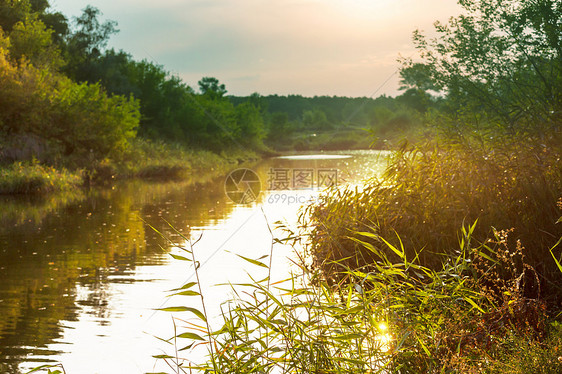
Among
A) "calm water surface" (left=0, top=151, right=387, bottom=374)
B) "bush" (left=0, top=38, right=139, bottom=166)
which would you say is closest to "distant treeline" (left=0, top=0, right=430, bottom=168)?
"bush" (left=0, top=38, right=139, bottom=166)

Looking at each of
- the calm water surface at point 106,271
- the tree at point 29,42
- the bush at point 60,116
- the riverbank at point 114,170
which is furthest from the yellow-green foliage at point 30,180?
the tree at point 29,42

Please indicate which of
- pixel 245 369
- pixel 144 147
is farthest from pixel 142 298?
pixel 144 147

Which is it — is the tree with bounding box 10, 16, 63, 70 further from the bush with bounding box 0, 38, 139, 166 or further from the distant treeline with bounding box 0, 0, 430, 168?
the bush with bounding box 0, 38, 139, 166

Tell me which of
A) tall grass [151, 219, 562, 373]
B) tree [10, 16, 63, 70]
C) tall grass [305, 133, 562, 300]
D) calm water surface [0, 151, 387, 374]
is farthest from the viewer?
tree [10, 16, 63, 70]

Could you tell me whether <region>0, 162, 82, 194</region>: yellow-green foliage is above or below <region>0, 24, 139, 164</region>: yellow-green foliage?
below

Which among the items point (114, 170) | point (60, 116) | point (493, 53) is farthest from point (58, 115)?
point (493, 53)

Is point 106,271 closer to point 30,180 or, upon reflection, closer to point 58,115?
point 30,180

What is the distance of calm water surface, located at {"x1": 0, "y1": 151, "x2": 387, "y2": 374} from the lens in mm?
7113

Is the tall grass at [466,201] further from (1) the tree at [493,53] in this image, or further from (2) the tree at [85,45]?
(2) the tree at [85,45]

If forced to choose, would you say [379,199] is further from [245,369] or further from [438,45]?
[438,45]

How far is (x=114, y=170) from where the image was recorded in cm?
3728

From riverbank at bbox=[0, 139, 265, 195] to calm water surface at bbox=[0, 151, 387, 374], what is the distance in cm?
338

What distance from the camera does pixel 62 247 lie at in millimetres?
14062

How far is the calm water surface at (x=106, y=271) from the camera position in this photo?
711 centimetres
